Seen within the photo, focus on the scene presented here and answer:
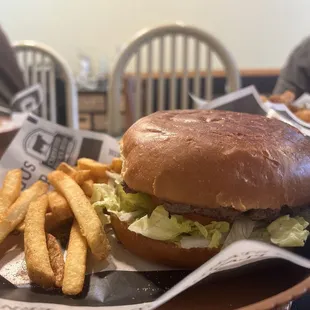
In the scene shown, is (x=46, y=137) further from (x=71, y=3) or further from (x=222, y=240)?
(x=71, y=3)

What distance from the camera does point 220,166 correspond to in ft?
3.72

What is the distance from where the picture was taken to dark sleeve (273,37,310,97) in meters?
3.29

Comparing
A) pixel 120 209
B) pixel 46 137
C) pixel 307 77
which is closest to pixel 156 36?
pixel 307 77

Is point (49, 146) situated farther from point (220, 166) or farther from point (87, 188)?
point (220, 166)

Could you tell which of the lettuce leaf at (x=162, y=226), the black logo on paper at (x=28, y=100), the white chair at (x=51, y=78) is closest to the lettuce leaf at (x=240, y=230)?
the lettuce leaf at (x=162, y=226)

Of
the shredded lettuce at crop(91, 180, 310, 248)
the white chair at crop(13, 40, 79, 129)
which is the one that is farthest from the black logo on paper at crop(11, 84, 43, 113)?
the shredded lettuce at crop(91, 180, 310, 248)

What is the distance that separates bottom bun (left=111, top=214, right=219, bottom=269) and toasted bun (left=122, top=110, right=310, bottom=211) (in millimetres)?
128

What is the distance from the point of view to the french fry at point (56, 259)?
114cm

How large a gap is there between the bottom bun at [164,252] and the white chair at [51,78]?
1825mm

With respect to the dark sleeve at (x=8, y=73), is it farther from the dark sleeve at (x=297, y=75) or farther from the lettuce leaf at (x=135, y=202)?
the lettuce leaf at (x=135, y=202)

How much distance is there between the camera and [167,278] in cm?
118

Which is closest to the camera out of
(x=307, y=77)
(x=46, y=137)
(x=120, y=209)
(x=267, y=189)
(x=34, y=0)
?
(x=267, y=189)

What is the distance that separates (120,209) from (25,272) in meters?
0.32

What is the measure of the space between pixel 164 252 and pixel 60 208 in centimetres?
36
